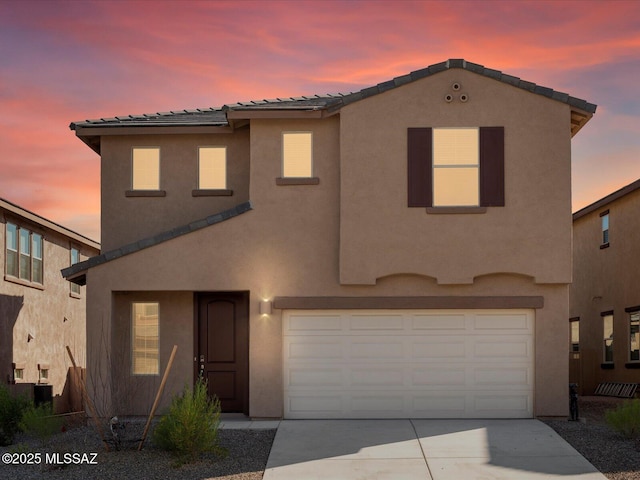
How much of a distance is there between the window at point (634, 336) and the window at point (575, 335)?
4.91 metres

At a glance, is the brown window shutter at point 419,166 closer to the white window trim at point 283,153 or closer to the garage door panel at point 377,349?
the white window trim at point 283,153

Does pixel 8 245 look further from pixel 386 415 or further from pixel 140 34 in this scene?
pixel 386 415

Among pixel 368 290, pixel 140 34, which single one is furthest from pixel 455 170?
pixel 140 34

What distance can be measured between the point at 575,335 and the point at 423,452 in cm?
1713

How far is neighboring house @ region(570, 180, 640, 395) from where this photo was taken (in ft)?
79.4

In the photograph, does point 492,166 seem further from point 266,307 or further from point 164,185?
point 164,185

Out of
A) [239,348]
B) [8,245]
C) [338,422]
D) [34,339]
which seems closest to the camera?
[338,422]

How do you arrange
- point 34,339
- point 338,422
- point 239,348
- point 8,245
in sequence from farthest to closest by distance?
point 34,339, point 8,245, point 239,348, point 338,422

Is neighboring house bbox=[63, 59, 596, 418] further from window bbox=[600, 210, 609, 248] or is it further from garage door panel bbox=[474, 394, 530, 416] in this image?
window bbox=[600, 210, 609, 248]

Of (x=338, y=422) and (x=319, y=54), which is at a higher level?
(x=319, y=54)

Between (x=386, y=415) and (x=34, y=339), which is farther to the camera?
(x=34, y=339)

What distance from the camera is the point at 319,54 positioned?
18.0 m

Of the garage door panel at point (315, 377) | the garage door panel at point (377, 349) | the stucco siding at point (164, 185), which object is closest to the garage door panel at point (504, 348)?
the garage door panel at point (377, 349)

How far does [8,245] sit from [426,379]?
12.3 meters
